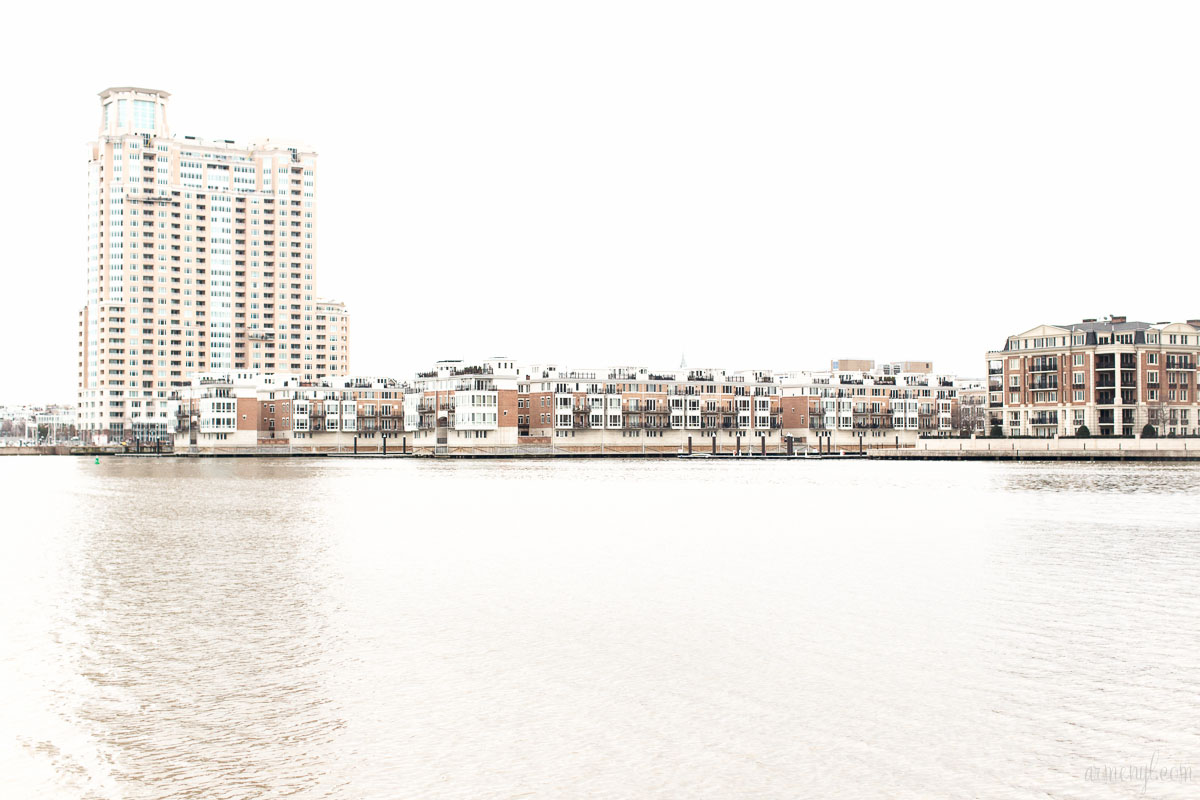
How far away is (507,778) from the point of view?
12477 mm

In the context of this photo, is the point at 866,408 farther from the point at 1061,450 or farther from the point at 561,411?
the point at 1061,450

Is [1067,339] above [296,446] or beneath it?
above

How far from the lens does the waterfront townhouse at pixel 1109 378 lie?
403 feet

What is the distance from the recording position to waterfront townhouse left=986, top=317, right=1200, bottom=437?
403 ft

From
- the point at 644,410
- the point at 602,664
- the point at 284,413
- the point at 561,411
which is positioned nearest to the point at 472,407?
the point at 561,411

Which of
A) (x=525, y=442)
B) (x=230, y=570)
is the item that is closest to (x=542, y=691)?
(x=230, y=570)

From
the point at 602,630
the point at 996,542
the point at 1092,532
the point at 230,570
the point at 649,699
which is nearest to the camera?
the point at 649,699

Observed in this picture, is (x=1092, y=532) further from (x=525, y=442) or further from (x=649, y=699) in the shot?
(x=525, y=442)

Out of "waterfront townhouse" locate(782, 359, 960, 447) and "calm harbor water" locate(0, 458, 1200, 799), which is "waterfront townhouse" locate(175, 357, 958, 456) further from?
"calm harbor water" locate(0, 458, 1200, 799)

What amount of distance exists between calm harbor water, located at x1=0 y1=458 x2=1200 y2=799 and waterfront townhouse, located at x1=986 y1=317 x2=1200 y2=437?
88935 mm

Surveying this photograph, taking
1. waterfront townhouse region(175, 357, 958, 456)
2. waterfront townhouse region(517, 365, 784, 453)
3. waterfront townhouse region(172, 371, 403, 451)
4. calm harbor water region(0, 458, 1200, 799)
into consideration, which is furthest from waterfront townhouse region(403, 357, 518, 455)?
calm harbor water region(0, 458, 1200, 799)

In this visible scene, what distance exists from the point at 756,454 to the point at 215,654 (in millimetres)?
136093

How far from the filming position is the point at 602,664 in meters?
18.2

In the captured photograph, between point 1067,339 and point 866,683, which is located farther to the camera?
point 1067,339
